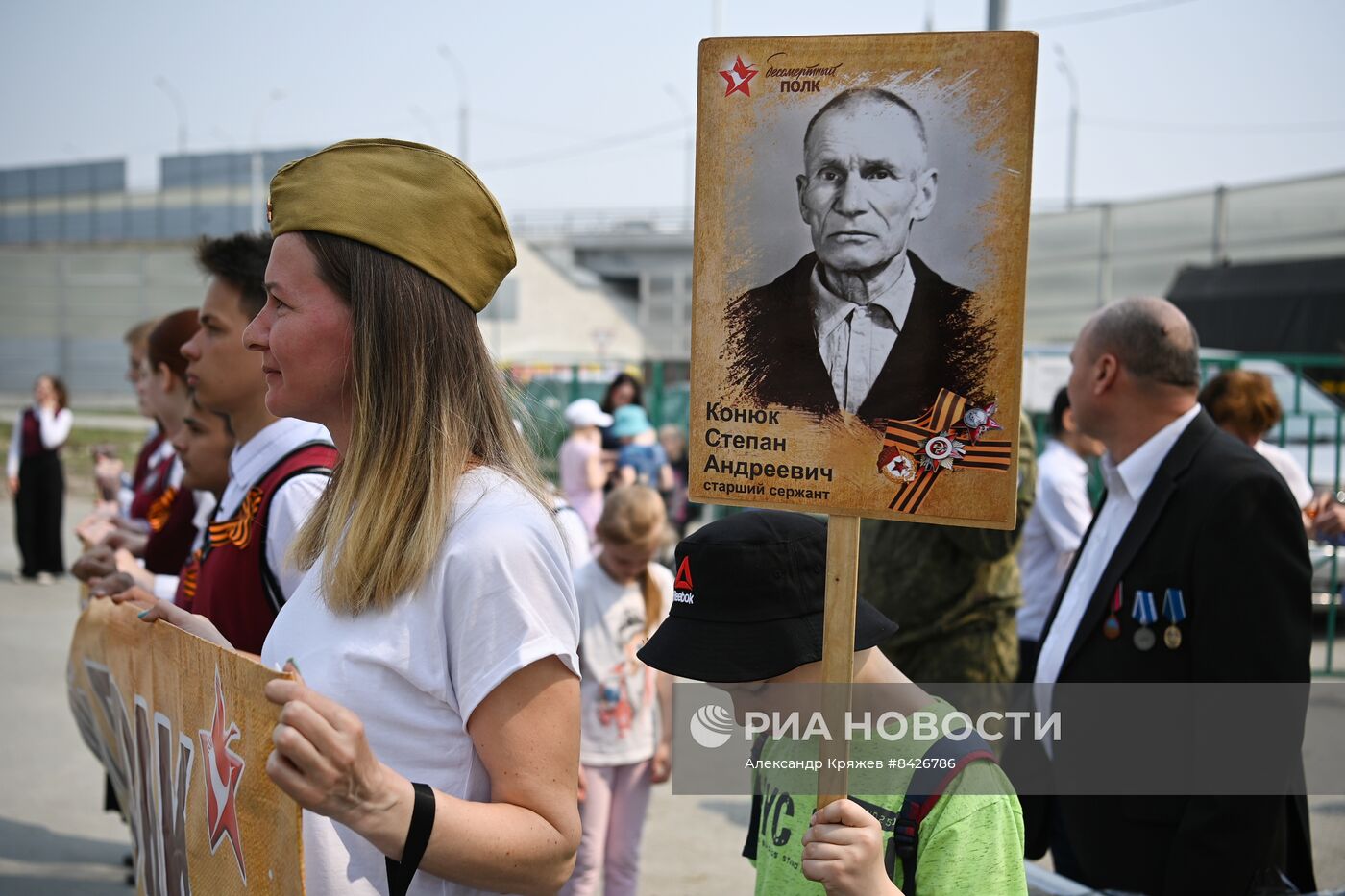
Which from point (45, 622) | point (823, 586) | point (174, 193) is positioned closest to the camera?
point (823, 586)

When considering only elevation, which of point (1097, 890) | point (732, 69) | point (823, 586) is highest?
point (732, 69)

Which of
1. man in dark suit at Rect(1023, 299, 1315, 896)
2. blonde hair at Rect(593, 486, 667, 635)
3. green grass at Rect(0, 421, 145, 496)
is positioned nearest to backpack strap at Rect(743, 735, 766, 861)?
man in dark suit at Rect(1023, 299, 1315, 896)

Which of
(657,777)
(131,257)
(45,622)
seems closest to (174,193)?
(131,257)

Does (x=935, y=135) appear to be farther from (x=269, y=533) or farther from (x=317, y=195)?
(x=269, y=533)

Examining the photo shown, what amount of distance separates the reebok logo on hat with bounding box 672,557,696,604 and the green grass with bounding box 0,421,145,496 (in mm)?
18665

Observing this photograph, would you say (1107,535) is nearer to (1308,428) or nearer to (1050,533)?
(1050,533)

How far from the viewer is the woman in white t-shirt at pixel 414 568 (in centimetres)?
153

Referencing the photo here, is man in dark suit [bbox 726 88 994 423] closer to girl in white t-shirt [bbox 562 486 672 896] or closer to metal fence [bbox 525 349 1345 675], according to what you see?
girl in white t-shirt [bbox 562 486 672 896]

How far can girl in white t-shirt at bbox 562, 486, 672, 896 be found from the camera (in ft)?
13.6

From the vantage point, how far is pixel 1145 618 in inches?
114

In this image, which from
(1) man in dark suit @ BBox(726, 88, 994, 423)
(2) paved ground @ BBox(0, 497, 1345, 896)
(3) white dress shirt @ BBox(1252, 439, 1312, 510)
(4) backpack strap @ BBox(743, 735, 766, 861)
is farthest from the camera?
(3) white dress shirt @ BBox(1252, 439, 1312, 510)

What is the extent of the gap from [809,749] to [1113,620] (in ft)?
4.13

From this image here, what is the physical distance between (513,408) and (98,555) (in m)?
1.74

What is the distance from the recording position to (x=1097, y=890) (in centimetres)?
281
